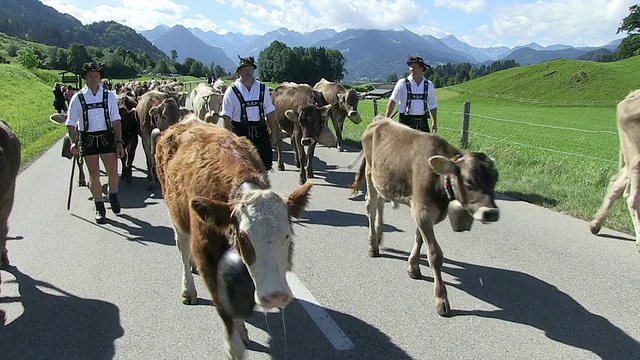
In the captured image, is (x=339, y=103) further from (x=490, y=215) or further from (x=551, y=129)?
(x=551, y=129)

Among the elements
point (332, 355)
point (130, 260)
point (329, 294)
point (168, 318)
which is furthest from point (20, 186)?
point (332, 355)

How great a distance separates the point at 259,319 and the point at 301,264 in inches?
49.8

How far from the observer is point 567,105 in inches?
2119

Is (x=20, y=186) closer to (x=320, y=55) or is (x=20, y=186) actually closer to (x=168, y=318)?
(x=168, y=318)

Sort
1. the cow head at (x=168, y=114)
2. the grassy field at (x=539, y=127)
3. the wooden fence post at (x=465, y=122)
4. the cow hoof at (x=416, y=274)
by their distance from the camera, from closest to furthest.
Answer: the cow hoof at (x=416, y=274) < the cow head at (x=168, y=114) < the grassy field at (x=539, y=127) < the wooden fence post at (x=465, y=122)

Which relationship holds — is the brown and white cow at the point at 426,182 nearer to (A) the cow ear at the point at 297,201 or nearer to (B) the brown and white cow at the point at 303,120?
(A) the cow ear at the point at 297,201

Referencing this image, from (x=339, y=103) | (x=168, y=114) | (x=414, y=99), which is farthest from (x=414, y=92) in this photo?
(x=339, y=103)

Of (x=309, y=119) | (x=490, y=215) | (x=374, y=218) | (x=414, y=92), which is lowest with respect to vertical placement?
(x=374, y=218)

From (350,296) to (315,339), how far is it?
0.87 m

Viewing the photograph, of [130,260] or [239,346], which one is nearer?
[239,346]

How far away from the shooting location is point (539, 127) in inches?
1246

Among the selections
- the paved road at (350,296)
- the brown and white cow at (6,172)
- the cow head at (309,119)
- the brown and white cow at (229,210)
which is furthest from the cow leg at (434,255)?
the cow head at (309,119)

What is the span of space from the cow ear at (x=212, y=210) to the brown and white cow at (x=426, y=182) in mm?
2219

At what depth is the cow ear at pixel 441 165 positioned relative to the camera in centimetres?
426
